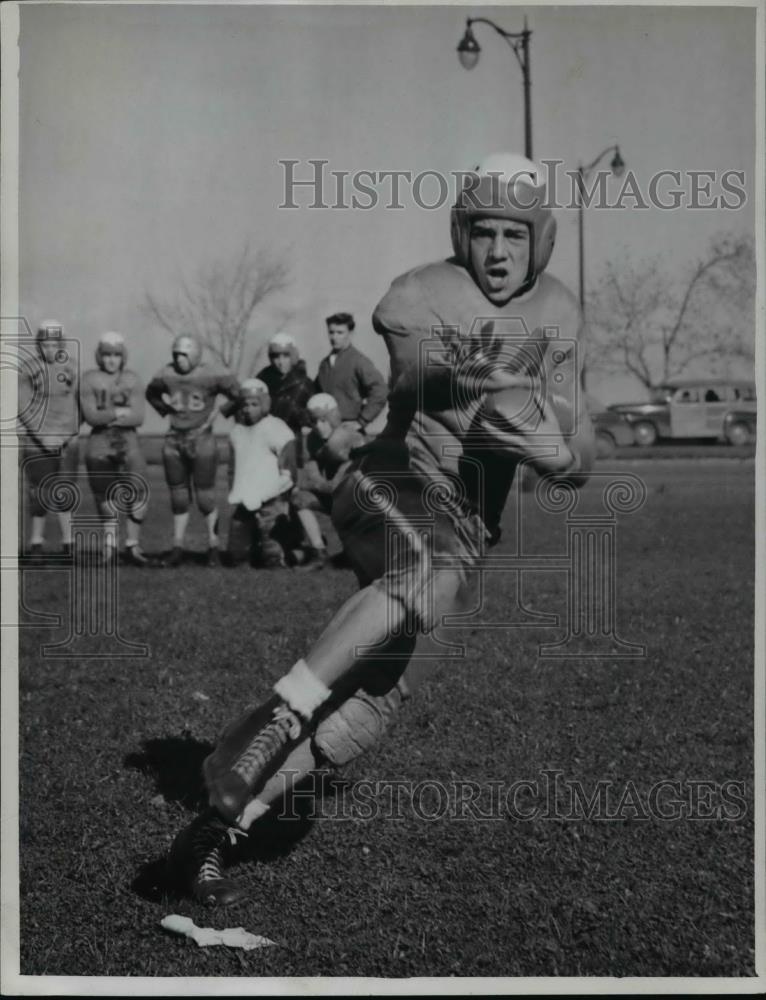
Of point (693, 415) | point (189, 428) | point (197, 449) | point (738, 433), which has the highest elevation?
point (693, 415)

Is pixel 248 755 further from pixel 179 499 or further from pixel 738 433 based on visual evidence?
pixel 738 433

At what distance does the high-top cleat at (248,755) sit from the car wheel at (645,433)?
16.8m

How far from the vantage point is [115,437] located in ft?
30.6

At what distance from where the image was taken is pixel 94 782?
401 centimetres

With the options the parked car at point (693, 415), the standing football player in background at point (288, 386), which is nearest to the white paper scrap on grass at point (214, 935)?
the standing football player in background at point (288, 386)

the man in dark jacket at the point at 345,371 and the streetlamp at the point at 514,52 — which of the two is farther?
the man in dark jacket at the point at 345,371

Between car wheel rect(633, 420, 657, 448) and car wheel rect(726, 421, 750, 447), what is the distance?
1.13 meters

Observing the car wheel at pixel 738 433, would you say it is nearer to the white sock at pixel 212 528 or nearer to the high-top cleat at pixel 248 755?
the white sock at pixel 212 528

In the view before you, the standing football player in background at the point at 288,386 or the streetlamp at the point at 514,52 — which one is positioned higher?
the streetlamp at the point at 514,52

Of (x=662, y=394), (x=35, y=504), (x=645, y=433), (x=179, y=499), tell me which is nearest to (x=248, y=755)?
(x=179, y=499)

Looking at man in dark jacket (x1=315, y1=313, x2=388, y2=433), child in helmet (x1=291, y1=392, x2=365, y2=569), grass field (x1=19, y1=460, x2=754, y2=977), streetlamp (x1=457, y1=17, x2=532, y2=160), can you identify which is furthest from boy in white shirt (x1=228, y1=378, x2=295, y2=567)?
streetlamp (x1=457, y1=17, x2=532, y2=160)

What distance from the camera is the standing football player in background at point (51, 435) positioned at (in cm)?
764

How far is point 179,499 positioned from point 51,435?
3.65 feet

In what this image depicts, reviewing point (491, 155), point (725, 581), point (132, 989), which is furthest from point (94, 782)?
point (725, 581)
